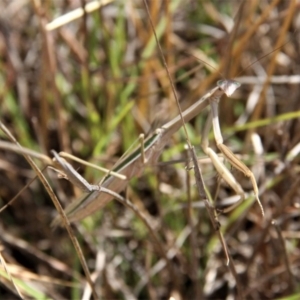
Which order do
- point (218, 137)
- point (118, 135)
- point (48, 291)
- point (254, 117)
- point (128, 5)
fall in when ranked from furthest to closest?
1. point (128, 5)
2. point (118, 135)
3. point (254, 117)
4. point (48, 291)
5. point (218, 137)

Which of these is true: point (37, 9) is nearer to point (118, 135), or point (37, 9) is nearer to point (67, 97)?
point (67, 97)

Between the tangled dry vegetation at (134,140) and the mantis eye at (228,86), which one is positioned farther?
the tangled dry vegetation at (134,140)

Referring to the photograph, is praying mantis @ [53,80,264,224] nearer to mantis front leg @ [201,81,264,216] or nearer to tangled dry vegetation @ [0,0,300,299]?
mantis front leg @ [201,81,264,216]

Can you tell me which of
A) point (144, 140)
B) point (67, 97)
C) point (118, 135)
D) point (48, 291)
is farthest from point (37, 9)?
point (48, 291)

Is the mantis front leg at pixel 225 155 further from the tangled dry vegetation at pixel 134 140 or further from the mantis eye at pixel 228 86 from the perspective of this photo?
the tangled dry vegetation at pixel 134 140

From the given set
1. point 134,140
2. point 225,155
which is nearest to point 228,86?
point 225,155

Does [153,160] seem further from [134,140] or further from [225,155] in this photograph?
[134,140]

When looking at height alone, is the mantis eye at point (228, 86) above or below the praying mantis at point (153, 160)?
above

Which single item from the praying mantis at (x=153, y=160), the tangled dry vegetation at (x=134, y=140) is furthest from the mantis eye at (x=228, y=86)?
the tangled dry vegetation at (x=134, y=140)
